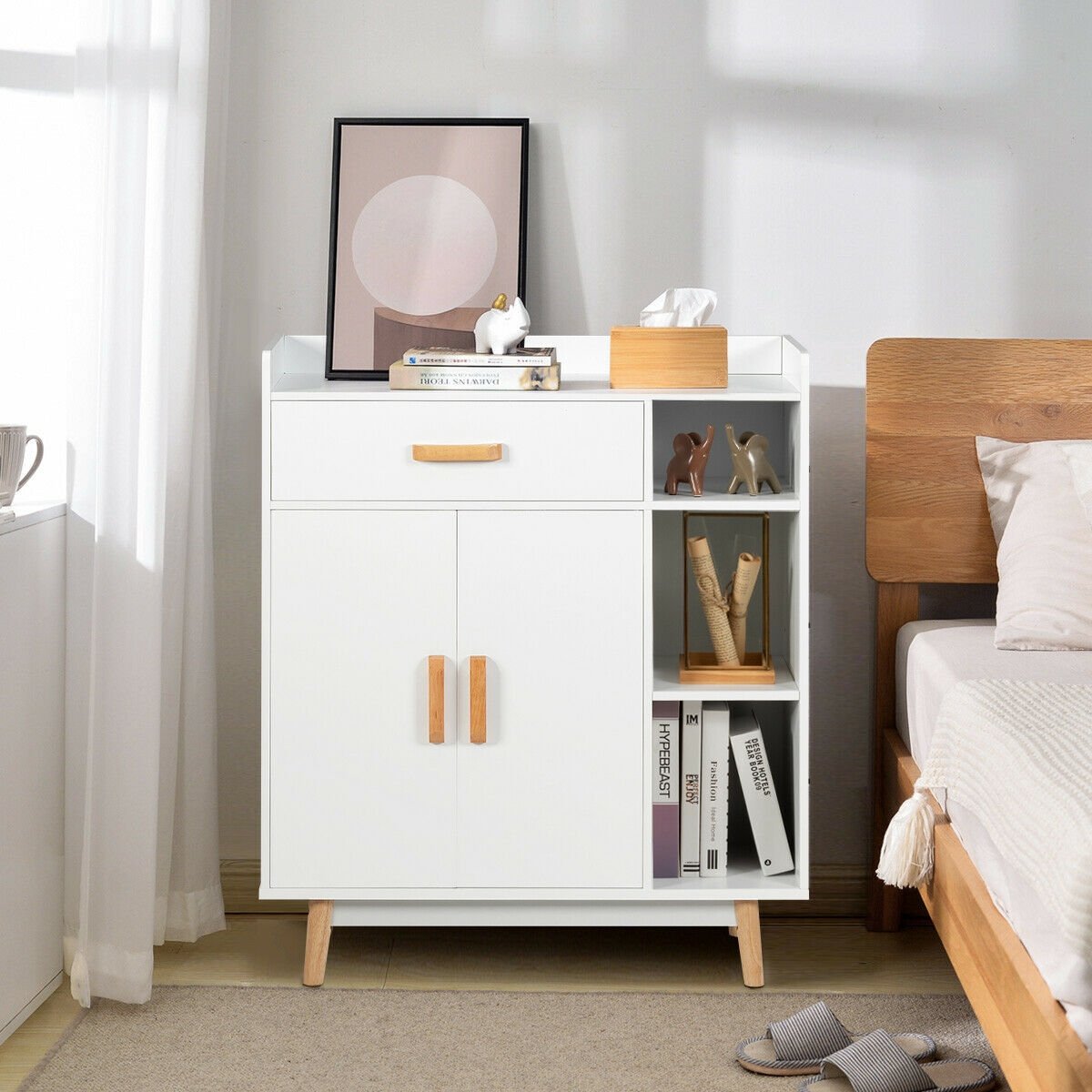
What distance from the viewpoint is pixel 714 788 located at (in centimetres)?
200

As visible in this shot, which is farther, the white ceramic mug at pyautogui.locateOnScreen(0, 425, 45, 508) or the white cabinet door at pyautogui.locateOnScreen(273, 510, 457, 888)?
the white cabinet door at pyautogui.locateOnScreen(273, 510, 457, 888)

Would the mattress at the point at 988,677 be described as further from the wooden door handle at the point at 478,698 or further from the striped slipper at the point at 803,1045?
the wooden door handle at the point at 478,698

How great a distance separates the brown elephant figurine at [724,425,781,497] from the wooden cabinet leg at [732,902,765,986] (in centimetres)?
68

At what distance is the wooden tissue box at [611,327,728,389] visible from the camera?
1948mm

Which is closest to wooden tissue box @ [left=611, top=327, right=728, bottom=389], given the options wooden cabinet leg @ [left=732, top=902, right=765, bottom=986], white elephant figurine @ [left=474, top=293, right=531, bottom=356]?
white elephant figurine @ [left=474, top=293, right=531, bottom=356]

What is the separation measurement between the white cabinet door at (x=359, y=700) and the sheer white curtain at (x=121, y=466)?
0.20 m

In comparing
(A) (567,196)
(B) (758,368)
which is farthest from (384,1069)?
(A) (567,196)

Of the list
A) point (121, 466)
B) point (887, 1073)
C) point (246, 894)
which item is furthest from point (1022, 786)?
point (246, 894)

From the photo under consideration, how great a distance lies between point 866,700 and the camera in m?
2.31

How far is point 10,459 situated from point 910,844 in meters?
1.40

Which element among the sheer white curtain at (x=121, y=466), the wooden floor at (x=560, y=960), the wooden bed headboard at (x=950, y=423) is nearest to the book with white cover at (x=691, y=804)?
the wooden floor at (x=560, y=960)

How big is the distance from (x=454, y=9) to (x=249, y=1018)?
5.85 ft

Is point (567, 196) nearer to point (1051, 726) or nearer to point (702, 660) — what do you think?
point (702, 660)

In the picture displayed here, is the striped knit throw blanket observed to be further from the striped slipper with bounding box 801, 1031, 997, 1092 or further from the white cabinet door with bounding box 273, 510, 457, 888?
the white cabinet door with bounding box 273, 510, 457, 888
